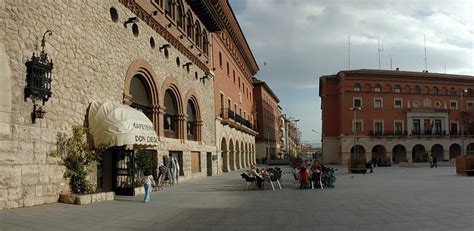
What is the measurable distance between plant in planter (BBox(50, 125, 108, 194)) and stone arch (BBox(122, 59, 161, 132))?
13.4ft

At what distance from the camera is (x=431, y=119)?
75125mm

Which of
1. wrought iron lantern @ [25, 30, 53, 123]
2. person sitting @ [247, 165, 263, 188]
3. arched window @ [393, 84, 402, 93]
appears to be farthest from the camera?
arched window @ [393, 84, 402, 93]

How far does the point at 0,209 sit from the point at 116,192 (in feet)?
19.6

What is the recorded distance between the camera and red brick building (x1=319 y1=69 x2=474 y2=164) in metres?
71.8

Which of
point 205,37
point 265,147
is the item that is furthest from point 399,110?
point 205,37

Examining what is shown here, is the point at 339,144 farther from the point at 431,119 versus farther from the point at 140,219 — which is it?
the point at 140,219

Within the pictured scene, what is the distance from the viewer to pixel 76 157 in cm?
1410

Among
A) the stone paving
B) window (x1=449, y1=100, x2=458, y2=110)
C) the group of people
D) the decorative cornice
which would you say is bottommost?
the stone paving

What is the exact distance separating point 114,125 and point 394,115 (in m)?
66.0

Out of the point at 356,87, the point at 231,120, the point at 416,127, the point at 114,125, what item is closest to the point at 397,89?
the point at 416,127

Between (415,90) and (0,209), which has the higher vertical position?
(415,90)

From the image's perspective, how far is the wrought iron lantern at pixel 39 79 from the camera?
1206 centimetres

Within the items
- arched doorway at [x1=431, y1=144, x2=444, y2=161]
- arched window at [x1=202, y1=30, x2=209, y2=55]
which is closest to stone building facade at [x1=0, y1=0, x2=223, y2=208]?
arched window at [x1=202, y1=30, x2=209, y2=55]

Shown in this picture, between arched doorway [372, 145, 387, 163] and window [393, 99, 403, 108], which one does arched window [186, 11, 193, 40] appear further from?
window [393, 99, 403, 108]
